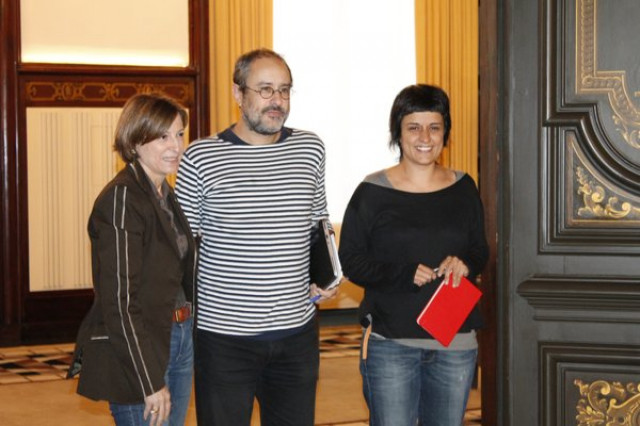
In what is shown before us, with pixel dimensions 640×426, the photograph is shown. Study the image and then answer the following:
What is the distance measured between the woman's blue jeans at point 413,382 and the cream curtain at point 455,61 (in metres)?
5.59

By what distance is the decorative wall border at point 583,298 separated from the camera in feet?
9.07

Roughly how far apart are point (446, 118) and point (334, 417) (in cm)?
266

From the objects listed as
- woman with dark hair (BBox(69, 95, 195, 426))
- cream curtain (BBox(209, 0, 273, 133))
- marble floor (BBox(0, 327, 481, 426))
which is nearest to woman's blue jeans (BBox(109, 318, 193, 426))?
woman with dark hair (BBox(69, 95, 195, 426))

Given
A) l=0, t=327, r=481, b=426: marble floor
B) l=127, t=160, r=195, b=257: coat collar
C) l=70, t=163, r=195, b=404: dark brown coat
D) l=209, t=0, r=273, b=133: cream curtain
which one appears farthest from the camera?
l=209, t=0, r=273, b=133: cream curtain

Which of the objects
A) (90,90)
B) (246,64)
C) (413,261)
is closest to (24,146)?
(90,90)

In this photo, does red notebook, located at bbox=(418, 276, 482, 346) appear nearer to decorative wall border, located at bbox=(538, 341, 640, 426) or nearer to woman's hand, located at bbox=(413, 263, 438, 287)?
woman's hand, located at bbox=(413, 263, 438, 287)

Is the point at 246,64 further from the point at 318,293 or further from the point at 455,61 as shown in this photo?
the point at 455,61

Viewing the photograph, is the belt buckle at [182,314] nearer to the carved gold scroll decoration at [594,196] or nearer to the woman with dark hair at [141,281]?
the woman with dark hair at [141,281]

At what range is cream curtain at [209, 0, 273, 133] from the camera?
26.8 ft

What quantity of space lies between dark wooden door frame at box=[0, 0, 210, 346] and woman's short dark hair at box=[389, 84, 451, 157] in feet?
16.5

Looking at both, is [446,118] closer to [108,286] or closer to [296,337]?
[296,337]

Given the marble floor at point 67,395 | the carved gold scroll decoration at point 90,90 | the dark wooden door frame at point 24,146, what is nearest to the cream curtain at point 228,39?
the carved gold scroll decoration at point 90,90

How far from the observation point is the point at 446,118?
10.9 ft

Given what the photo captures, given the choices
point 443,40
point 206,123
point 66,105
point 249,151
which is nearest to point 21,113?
point 66,105
